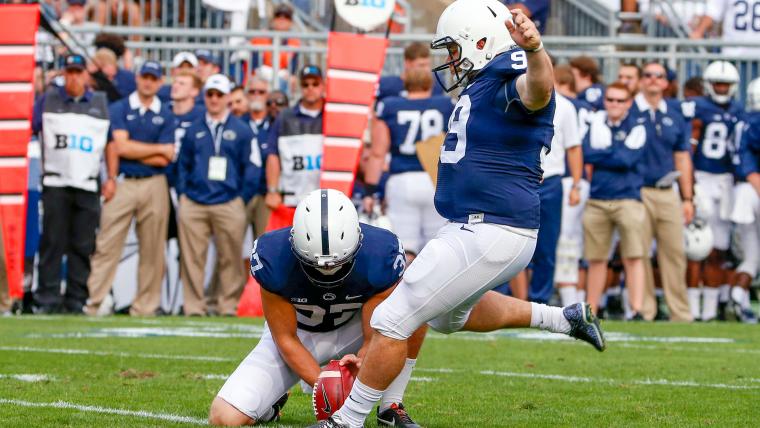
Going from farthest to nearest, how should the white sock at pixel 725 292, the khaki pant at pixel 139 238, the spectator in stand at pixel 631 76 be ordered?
the white sock at pixel 725 292
the spectator in stand at pixel 631 76
the khaki pant at pixel 139 238

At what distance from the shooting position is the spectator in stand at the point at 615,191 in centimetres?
1213

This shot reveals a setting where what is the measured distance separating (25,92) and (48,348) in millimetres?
3712

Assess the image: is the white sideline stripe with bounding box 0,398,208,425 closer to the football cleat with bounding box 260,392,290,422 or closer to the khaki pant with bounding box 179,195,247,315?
the football cleat with bounding box 260,392,290,422

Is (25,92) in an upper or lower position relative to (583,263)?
upper

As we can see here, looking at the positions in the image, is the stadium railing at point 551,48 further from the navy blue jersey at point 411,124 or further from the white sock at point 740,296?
the white sock at point 740,296

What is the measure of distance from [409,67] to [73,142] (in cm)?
292

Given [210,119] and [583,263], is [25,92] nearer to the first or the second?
[210,119]

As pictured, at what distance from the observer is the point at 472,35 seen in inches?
219

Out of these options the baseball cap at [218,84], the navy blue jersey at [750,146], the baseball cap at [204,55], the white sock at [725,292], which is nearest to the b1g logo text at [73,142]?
the baseball cap at [218,84]

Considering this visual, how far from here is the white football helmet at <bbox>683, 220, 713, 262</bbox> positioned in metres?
12.9

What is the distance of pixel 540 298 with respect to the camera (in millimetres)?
11625

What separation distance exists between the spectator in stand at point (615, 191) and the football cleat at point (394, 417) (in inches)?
253

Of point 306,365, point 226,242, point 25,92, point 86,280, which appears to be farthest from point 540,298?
point 306,365

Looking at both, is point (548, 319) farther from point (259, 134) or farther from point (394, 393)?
point (259, 134)
